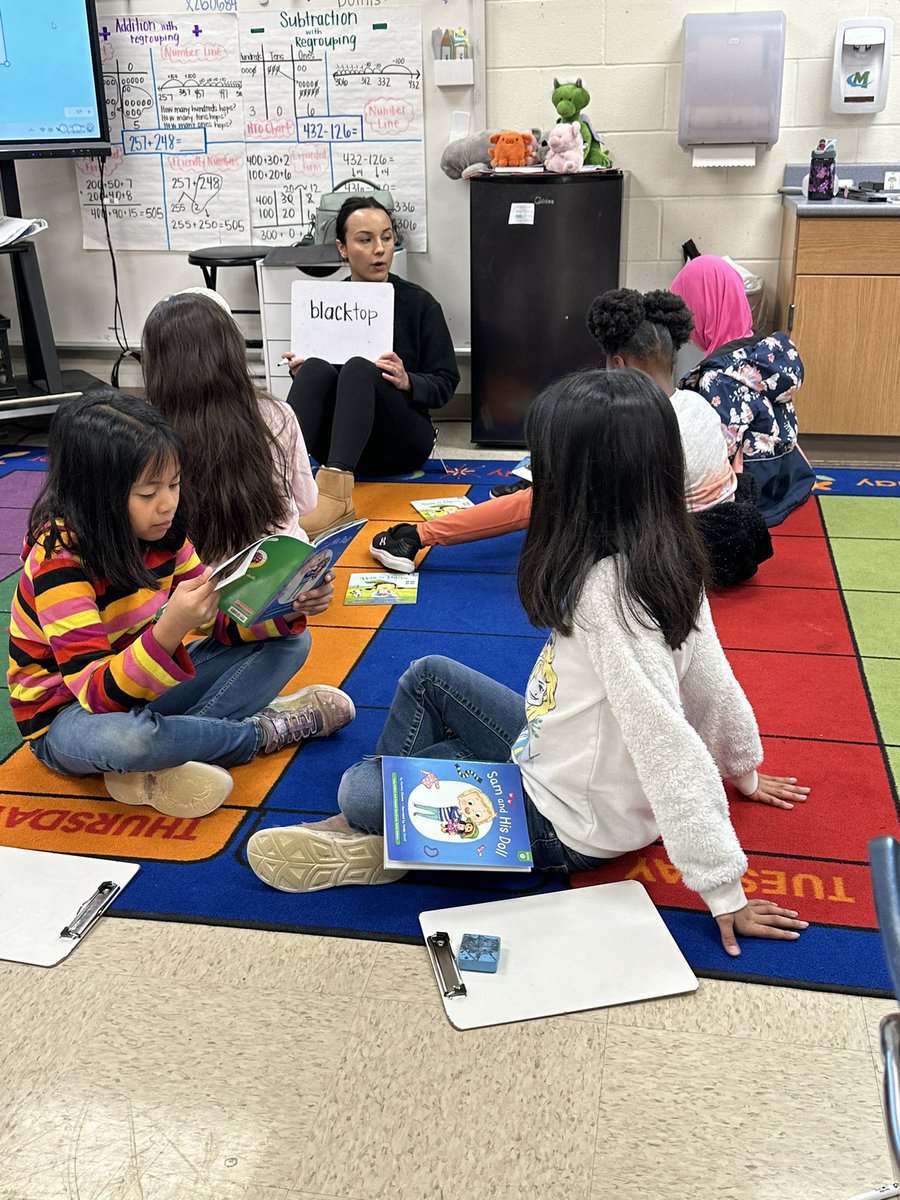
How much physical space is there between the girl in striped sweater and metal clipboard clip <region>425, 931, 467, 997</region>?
0.50 metres

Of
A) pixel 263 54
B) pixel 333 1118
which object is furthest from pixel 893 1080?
pixel 263 54

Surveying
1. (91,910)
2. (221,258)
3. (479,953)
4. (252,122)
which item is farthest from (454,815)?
(252,122)

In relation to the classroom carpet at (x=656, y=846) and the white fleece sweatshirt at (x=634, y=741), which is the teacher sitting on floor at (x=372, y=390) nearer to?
the classroom carpet at (x=656, y=846)

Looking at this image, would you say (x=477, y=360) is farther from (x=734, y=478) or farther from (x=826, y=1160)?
(x=826, y=1160)

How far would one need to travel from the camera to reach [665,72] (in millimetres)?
3732

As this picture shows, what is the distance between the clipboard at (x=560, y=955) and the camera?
1.38 meters

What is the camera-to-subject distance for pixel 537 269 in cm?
354

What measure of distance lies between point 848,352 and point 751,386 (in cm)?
80

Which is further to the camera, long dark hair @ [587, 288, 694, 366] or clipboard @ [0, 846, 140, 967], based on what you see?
long dark hair @ [587, 288, 694, 366]

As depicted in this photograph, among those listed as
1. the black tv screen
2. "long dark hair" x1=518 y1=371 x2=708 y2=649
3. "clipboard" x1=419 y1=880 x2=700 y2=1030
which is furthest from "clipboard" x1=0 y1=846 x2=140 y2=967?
the black tv screen

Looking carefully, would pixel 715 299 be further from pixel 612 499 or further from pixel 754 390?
pixel 612 499

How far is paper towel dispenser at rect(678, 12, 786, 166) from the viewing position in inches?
140

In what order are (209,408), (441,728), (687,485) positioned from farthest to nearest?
(687,485) → (209,408) → (441,728)

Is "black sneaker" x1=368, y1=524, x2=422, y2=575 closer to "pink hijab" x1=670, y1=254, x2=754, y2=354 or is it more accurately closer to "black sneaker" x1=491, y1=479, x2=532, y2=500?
"black sneaker" x1=491, y1=479, x2=532, y2=500
